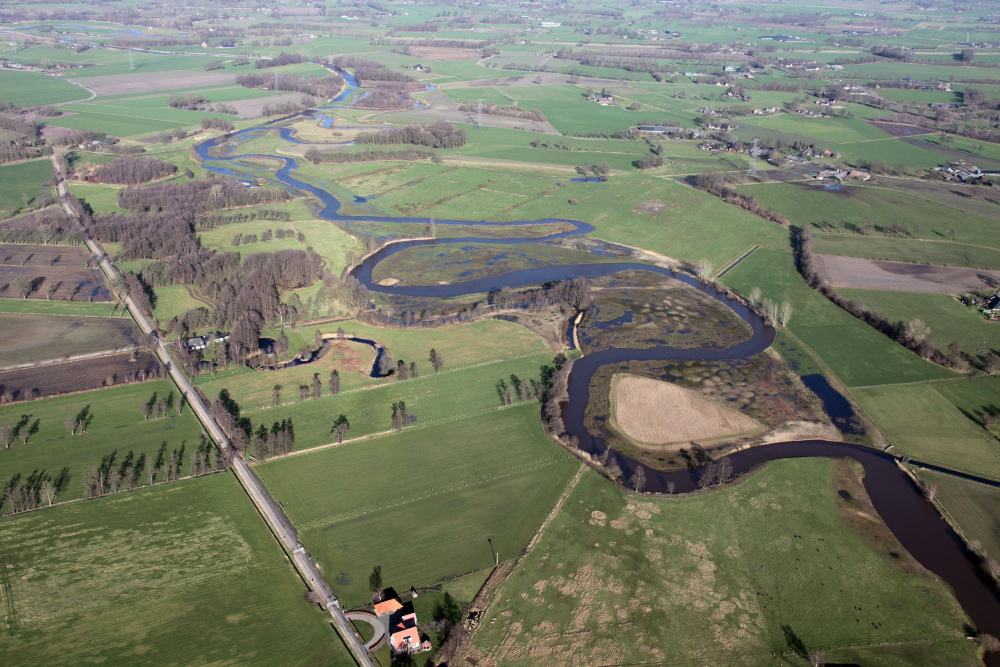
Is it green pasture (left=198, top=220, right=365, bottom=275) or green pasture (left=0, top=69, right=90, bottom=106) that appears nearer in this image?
green pasture (left=198, top=220, right=365, bottom=275)

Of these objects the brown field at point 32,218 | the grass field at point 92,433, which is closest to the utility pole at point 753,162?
the grass field at point 92,433

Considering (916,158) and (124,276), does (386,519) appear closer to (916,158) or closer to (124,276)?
(124,276)

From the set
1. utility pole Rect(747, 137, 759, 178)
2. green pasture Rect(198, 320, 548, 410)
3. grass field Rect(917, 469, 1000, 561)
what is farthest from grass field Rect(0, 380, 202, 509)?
utility pole Rect(747, 137, 759, 178)

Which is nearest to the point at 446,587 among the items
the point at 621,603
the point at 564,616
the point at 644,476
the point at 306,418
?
the point at 564,616

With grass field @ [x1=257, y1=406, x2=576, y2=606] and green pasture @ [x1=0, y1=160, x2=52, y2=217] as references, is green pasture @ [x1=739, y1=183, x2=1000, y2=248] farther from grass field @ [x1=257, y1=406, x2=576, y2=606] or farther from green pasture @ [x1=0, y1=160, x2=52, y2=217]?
green pasture @ [x1=0, y1=160, x2=52, y2=217]

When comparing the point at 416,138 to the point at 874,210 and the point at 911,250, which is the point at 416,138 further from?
the point at 911,250

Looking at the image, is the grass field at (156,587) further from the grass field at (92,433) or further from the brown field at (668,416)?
the brown field at (668,416)

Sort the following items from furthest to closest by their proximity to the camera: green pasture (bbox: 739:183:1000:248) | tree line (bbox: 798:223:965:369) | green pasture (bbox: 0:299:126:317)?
green pasture (bbox: 739:183:1000:248), green pasture (bbox: 0:299:126:317), tree line (bbox: 798:223:965:369)
